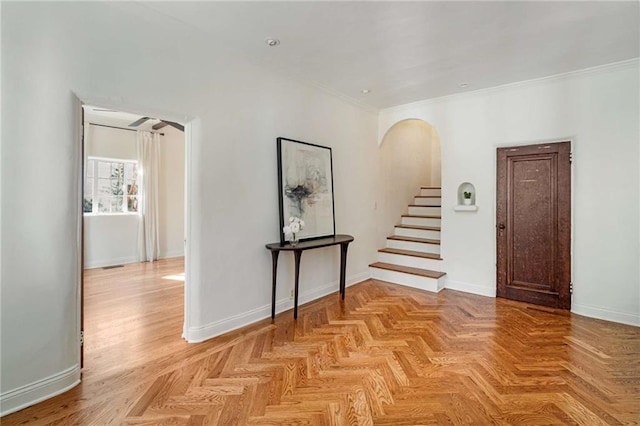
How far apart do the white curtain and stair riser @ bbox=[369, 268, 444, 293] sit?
476 cm

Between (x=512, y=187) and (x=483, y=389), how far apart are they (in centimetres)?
291

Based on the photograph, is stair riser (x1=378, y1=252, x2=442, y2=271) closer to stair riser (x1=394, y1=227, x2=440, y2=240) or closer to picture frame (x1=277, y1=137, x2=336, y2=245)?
stair riser (x1=394, y1=227, x2=440, y2=240)

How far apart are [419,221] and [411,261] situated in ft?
3.34

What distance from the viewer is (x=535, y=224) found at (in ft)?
13.1

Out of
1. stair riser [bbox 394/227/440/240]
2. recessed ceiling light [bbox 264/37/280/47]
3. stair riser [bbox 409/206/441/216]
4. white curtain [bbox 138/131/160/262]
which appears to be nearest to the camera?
recessed ceiling light [bbox 264/37/280/47]

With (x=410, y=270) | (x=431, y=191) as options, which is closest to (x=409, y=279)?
(x=410, y=270)

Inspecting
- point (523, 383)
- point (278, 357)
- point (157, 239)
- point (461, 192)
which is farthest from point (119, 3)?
point (157, 239)

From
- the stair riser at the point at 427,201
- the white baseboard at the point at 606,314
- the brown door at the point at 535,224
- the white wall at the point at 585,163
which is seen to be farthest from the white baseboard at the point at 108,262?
the white baseboard at the point at 606,314

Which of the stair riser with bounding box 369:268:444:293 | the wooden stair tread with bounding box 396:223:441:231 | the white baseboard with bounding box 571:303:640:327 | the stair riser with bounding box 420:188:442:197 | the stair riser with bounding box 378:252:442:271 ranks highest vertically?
the stair riser with bounding box 420:188:442:197

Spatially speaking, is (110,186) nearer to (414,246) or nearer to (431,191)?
(414,246)

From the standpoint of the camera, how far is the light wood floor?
6.32 feet

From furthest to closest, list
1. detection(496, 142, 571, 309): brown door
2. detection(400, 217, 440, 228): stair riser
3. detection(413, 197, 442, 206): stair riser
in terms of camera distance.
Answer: detection(413, 197, 442, 206): stair riser
detection(400, 217, 440, 228): stair riser
detection(496, 142, 571, 309): brown door

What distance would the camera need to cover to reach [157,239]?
680cm

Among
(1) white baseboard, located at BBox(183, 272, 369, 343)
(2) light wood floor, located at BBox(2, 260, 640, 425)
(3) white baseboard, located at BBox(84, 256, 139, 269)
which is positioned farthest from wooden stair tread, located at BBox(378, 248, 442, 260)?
(3) white baseboard, located at BBox(84, 256, 139, 269)
